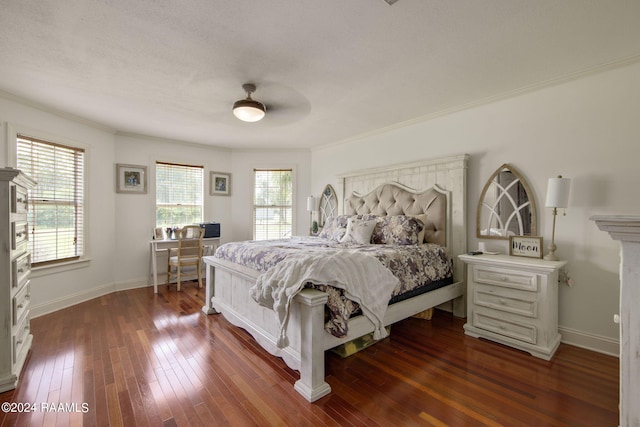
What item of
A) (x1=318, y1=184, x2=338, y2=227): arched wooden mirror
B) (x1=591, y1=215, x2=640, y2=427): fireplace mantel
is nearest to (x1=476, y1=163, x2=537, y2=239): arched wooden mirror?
(x1=591, y1=215, x2=640, y2=427): fireplace mantel

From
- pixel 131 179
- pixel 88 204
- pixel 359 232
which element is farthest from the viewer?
pixel 131 179

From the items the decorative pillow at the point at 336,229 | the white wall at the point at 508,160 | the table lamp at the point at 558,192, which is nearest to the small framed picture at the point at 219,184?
the white wall at the point at 508,160

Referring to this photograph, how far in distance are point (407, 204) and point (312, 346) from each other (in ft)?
7.91

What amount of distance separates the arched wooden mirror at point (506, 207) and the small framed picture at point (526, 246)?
121mm

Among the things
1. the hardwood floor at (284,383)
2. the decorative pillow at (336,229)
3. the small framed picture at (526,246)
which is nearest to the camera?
the hardwood floor at (284,383)

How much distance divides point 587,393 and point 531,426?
2.14 feet

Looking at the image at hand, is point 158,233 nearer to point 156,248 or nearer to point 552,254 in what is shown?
point 156,248

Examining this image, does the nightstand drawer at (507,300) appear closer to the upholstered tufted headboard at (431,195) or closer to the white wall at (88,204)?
the upholstered tufted headboard at (431,195)

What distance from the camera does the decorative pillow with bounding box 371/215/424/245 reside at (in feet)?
10.2

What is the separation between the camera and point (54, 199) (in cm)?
349

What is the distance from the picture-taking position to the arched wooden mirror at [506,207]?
9.20 ft

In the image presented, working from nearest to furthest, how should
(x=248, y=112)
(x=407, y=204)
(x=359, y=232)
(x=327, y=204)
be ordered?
(x=248, y=112) → (x=359, y=232) → (x=407, y=204) → (x=327, y=204)

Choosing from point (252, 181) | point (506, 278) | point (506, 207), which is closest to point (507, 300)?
point (506, 278)

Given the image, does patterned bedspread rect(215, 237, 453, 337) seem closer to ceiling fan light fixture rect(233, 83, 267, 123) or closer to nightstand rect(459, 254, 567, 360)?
nightstand rect(459, 254, 567, 360)
